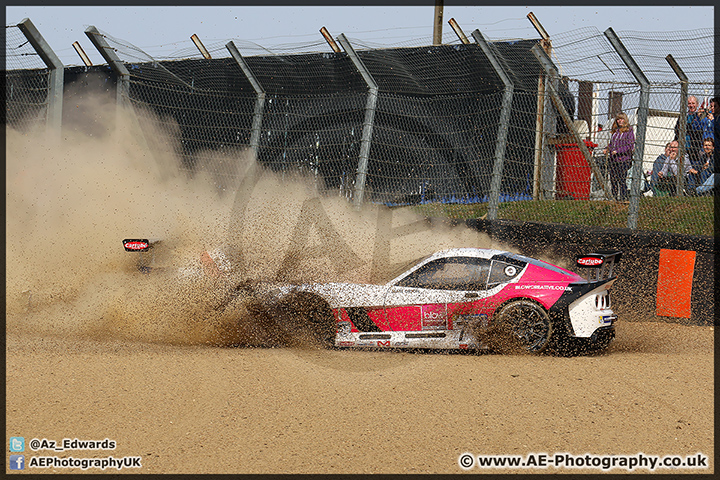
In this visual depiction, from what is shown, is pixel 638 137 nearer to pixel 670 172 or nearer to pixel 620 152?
pixel 620 152

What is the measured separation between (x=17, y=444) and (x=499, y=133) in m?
7.39

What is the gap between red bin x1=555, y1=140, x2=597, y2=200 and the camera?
9.20 meters

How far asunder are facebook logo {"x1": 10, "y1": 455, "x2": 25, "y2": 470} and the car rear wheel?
4103 mm

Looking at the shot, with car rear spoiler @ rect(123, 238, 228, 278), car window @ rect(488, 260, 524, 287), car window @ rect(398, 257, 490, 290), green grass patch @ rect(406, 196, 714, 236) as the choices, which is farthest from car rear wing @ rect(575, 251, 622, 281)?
car rear spoiler @ rect(123, 238, 228, 278)

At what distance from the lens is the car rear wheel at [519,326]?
6621 mm

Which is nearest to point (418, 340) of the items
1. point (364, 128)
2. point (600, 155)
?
point (600, 155)

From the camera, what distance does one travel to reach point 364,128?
10.8 meters

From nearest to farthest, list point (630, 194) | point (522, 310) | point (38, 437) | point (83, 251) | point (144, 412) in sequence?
1. point (38, 437)
2. point (144, 412)
3. point (522, 310)
4. point (630, 194)
5. point (83, 251)

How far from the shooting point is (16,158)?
1091 cm

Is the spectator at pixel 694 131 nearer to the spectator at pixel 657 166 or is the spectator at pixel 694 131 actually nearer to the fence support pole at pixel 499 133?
the spectator at pixel 657 166

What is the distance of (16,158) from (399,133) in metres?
5.80

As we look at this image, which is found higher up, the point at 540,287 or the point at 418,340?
the point at 540,287
